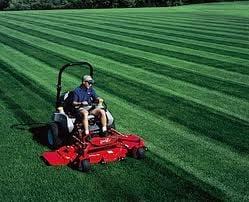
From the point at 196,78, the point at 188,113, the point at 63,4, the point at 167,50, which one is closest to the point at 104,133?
the point at 188,113

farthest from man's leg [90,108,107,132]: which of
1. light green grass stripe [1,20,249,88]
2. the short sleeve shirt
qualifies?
light green grass stripe [1,20,249,88]

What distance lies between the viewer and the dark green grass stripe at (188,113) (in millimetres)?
13781

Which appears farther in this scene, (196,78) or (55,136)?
(196,78)

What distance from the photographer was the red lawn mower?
11531 millimetres

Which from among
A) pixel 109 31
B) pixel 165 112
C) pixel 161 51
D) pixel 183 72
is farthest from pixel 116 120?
pixel 109 31

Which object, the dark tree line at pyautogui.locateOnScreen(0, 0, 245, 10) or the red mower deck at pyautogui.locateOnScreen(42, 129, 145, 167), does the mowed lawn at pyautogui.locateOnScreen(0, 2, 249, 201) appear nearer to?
the red mower deck at pyautogui.locateOnScreen(42, 129, 145, 167)

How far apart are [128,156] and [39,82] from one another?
29.1 feet

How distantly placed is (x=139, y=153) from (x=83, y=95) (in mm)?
2175

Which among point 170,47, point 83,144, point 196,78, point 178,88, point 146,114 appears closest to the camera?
point 83,144

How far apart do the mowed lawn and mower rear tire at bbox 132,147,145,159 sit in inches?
6.8

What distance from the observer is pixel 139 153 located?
11914 millimetres

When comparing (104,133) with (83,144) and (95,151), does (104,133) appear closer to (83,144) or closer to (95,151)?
(95,151)

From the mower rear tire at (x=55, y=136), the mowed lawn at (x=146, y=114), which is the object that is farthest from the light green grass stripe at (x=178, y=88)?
the mower rear tire at (x=55, y=136)

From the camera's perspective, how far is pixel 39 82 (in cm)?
2014
